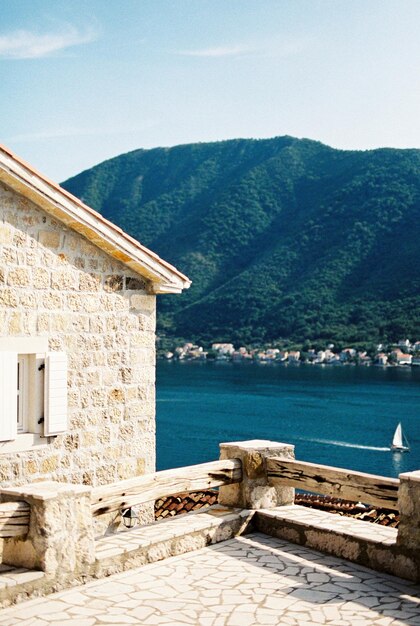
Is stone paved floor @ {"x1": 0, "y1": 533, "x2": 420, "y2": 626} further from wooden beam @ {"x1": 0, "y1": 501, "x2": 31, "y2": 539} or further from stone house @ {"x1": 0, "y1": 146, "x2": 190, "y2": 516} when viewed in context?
stone house @ {"x1": 0, "y1": 146, "x2": 190, "y2": 516}

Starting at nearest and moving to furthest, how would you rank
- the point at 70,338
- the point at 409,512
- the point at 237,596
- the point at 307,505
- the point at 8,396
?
the point at 237,596 → the point at 409,512 → the point at 8,396 → the point at 70,338 → the point at 307,505

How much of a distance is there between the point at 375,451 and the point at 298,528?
2117 inches

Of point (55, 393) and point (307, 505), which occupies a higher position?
point (55, 393)

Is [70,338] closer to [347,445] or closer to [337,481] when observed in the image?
[337,481]

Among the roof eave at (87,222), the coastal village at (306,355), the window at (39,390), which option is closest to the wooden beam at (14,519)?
the window at (39,390)

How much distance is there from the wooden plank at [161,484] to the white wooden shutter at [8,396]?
160 centimetres

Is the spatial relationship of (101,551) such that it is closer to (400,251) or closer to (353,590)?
(353,590)

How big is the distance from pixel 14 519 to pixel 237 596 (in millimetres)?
1768

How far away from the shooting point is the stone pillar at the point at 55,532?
17.8 feet

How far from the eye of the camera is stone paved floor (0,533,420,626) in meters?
5.05

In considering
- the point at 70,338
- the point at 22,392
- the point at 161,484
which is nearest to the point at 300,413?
the point at 70,338

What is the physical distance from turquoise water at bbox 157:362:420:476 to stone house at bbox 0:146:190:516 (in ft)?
146

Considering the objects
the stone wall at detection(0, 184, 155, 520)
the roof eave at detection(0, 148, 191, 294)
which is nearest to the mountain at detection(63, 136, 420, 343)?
the roof eave at detection(0, 148, 191, 294)

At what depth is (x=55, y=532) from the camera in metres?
5.49
